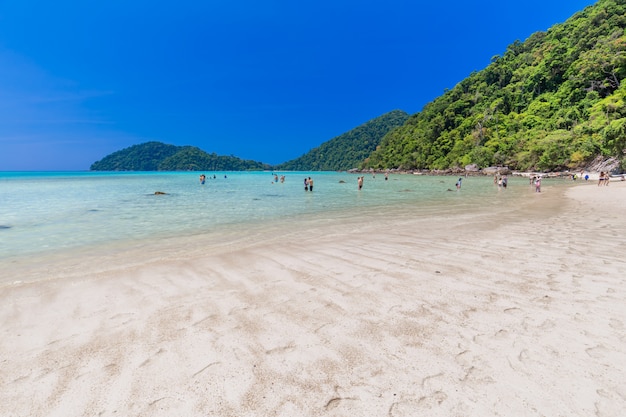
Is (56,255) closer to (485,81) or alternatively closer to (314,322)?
(314,322)

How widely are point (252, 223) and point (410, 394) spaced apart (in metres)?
11.0

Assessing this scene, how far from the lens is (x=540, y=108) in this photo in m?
81.0

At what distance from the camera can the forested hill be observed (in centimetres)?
5875

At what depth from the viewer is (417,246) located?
25.0ft

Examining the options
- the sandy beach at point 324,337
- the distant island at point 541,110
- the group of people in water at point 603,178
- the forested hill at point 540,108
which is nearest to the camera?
the sandy beach at point 324,337

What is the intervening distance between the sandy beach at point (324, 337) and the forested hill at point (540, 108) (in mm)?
61859

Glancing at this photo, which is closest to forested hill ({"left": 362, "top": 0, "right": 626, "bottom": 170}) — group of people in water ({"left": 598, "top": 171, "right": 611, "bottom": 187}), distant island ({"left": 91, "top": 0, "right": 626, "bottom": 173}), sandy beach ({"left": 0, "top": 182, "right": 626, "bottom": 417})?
distant island ({"left": 91, "top": 0, "right": 626, "bottom": 173})

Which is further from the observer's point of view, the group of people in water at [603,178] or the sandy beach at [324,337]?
the group of people in water at [603,178]

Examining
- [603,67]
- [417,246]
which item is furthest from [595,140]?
[417,246]

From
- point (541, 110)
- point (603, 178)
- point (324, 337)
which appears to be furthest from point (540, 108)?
point (324, 337)

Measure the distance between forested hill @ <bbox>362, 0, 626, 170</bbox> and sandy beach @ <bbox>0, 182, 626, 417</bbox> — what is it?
61.9 meters

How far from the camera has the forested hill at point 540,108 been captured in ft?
193

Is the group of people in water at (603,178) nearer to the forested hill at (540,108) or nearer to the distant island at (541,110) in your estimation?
the distant island at (541,110)

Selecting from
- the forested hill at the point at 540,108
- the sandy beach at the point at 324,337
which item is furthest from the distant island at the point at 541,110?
the sandy beach at the point at 324,337
